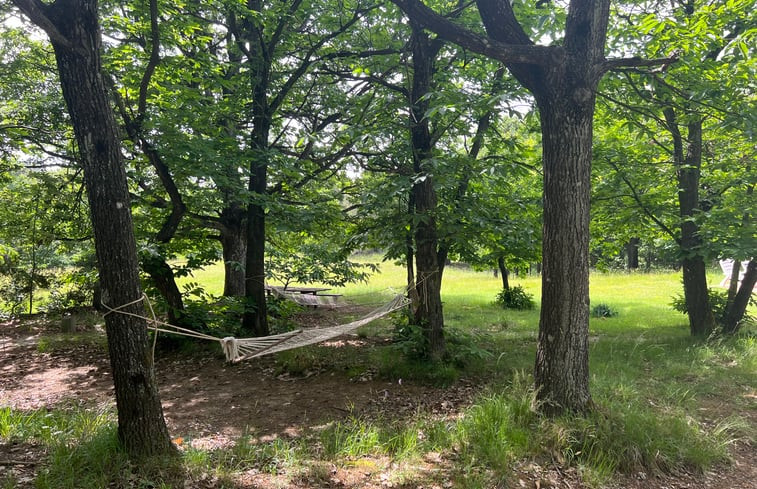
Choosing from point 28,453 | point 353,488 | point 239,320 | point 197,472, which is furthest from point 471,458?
point 239,320

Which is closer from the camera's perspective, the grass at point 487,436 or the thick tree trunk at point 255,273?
the grass at point 487,436

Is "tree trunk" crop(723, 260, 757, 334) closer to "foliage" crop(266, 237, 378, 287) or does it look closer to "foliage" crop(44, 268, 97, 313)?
"foliage" crop(266, 237, 378, 287)

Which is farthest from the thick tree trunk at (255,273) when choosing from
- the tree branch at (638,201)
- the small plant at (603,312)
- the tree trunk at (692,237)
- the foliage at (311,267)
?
the small plant at (603,312)

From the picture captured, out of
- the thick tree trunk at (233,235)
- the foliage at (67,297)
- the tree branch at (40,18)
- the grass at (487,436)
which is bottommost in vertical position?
the grass at (487,436)

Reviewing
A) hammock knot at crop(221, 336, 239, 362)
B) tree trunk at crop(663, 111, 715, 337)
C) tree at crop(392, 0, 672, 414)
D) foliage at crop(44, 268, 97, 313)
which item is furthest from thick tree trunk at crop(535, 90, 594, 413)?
foliage at crop(44, 268, 97, 313)

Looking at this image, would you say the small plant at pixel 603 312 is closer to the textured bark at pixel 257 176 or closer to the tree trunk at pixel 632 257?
the textured bark at pixel 257 176

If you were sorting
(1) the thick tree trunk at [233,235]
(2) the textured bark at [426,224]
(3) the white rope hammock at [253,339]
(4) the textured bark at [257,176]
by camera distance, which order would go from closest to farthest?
(3) the white rope hammock at [253,339], (2) the textured bark at [426,224], (4) the textured bark at [257,176], (1) the thick tree trunk at [233,235]

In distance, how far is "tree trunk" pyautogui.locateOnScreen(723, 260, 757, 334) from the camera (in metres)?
6.39

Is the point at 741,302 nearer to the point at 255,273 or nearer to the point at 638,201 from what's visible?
the point at 638,201

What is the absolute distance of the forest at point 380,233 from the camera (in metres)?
2.67

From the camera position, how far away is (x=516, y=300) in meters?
10.9

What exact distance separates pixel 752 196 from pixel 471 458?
548cm

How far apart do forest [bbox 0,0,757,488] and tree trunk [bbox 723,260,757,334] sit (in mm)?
37

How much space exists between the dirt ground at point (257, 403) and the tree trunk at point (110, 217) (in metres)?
0.53
